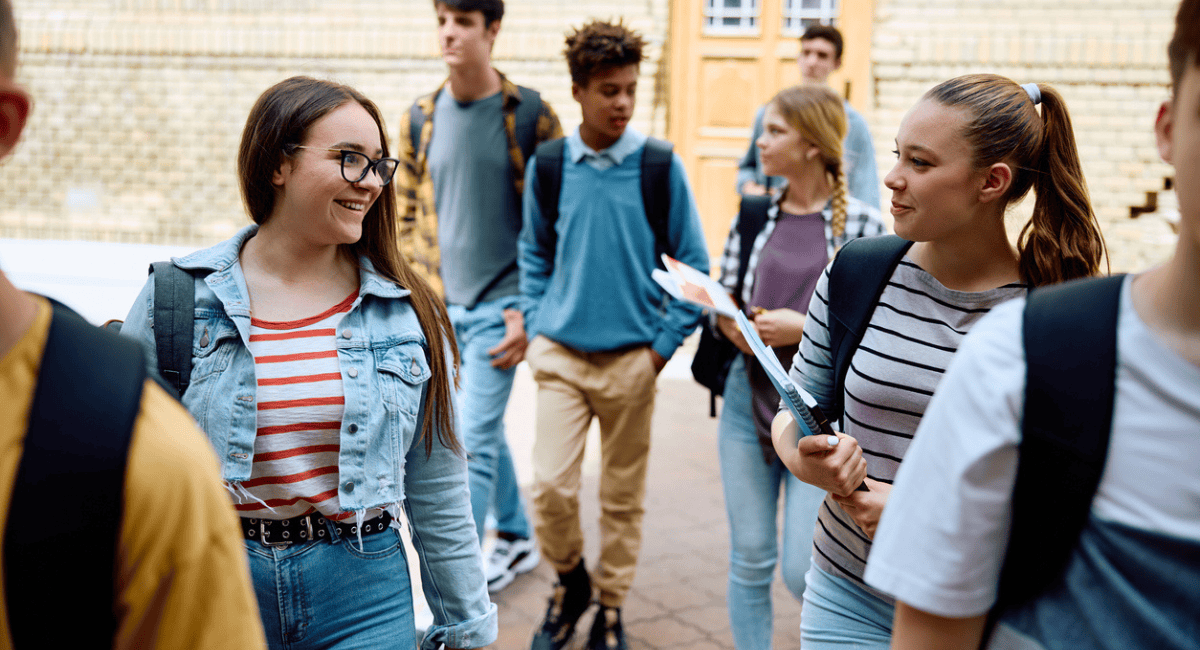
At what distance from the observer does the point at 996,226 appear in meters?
2.20

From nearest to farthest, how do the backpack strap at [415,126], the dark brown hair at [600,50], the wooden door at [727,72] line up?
the dark brown hair at [600,50], the backpack strap at [415,126], the wooden door at [727,72]

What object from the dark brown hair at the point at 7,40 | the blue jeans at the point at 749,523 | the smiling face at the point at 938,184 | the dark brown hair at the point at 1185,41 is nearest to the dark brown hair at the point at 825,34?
the blue jeans at the point at 749,523

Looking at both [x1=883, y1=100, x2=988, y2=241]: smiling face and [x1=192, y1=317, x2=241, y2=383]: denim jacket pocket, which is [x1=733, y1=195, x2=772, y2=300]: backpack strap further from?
[x1=192, y1=317, x2=241, y2=383]: denim jacket pocket

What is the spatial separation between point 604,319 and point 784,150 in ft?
3.13

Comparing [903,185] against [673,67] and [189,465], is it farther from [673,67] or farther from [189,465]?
[673,67]

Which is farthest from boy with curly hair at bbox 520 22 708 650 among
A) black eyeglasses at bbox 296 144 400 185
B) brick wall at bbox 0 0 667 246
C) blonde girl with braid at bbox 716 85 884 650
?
brick wall at bbox 0 0 667 246

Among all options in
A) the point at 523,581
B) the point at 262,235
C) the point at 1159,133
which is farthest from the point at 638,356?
the point at 1159,133

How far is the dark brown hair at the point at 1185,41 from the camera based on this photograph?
3.59 ft

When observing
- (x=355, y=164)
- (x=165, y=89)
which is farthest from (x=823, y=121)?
(x=165, y=89)

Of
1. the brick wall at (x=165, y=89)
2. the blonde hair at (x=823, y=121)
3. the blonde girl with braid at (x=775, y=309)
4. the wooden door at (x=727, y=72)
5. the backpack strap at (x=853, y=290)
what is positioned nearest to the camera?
the backpack strap at (x=853, y=290)

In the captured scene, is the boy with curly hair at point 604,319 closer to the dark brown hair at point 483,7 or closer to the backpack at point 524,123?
the backpack at point 524,123

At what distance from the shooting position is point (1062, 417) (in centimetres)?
114

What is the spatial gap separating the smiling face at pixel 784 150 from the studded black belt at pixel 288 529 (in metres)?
2.20

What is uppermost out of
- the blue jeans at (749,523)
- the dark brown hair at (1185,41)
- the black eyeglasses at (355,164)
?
the dark brown hair at (1185,41)
